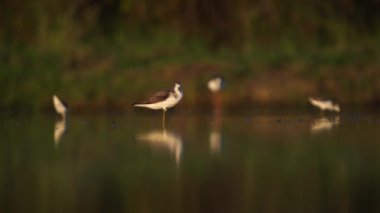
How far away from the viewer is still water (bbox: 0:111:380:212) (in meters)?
11.2

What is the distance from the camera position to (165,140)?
17.7m

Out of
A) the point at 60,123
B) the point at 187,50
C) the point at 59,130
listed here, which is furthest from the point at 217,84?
the point at 59,130

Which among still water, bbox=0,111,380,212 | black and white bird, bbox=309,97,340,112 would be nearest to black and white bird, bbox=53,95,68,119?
still water, bbox=0,111,380,212

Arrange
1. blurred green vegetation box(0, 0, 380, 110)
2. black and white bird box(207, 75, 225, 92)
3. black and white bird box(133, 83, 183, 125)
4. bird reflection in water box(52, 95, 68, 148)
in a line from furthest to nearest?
blurred green vegetation box(0, 0, 380, 110), black and white bird box(207, 75, 225, 92), black and white bird box(133, 83, 183, 125), bird reflection in water box(52, 95, 68, 148)

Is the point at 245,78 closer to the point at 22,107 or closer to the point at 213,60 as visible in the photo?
the point at 213,60

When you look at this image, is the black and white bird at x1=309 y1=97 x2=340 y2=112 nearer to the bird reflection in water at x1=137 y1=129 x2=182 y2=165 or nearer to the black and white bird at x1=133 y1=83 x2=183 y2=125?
the black and white bird at x1=133 y1=83 x2=183 y2=125

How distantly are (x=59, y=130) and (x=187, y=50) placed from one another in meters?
8.40

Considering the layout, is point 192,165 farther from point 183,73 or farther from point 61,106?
point 183,73

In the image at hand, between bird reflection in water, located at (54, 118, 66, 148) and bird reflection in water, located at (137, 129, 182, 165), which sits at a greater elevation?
bird reflection in water, located at (54, 118, 66, 148)

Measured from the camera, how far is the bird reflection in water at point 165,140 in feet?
53.2

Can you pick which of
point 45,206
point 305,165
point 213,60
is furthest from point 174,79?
point 45,206

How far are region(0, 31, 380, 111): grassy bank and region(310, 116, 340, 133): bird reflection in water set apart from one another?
3.03 metres

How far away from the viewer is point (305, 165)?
1407 cm

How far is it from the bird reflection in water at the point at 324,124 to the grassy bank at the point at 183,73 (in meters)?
3.03
